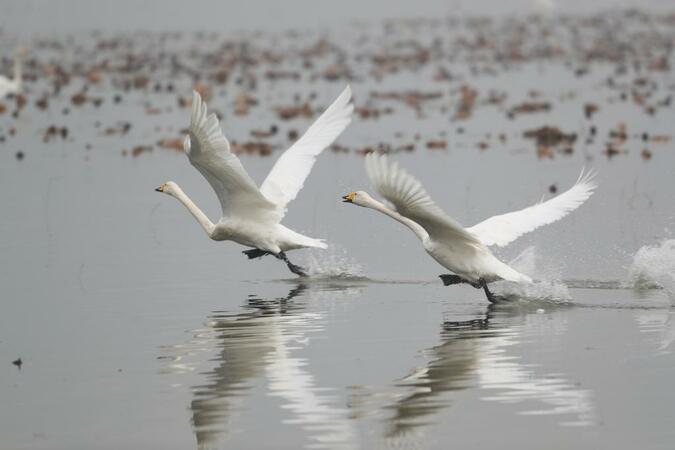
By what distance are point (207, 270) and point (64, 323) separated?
2880mm

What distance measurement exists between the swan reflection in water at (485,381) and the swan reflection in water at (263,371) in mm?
453

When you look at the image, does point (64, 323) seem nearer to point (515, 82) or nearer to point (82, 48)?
point (515, 82)

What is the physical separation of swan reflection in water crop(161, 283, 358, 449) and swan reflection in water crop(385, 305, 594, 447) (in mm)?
453

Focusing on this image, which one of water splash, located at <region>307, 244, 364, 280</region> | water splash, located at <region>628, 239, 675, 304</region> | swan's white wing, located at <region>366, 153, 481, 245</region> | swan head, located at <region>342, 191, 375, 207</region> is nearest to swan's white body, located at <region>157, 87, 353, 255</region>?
water splash, located at <region>307, 244, 364, 280</region>

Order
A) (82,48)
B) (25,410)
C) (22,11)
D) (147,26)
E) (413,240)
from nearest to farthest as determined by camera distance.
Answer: (25,410) < (413,240) < (82,48) < (147,26) < (22,11)

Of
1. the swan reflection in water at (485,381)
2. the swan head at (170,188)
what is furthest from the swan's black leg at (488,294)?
the swan head at (170,188)

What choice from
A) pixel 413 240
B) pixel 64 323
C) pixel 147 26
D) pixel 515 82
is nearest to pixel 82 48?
pixel 147 26

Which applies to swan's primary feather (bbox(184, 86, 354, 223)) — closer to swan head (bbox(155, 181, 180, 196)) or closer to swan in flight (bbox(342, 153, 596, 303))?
swan head (bbox(155, 181, 180, 196))

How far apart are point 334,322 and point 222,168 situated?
232 centimetres

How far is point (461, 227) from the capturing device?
13.2 metres

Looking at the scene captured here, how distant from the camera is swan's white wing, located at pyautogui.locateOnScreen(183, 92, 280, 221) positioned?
1376 cm

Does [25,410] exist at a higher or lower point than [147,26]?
lower

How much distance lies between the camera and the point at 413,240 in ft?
56.6

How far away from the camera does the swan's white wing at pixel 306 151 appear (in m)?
16.0
